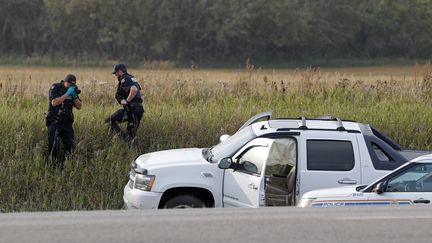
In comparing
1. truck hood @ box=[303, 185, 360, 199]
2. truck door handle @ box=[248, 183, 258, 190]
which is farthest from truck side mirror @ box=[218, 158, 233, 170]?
truck hood @ box=[303, 185, 360, 199]

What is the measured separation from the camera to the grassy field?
14703 millimetres

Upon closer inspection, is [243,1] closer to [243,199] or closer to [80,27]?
[80,27]

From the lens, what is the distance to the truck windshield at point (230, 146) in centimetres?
1164

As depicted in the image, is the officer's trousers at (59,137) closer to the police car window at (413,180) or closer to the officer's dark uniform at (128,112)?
the officer's dark uniform at (128,112)

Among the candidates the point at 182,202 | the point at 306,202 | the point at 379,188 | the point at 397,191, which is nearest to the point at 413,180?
the point at 397,191

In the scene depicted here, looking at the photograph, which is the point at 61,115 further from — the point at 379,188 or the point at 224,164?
the point at 379,188

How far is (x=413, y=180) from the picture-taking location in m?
10.0

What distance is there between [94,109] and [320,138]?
7.79 meters

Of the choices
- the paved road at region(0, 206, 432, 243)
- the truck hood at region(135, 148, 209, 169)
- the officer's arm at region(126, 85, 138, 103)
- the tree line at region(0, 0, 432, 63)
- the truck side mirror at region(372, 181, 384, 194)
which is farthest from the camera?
the tree line at region(0, 0, 432, 63)

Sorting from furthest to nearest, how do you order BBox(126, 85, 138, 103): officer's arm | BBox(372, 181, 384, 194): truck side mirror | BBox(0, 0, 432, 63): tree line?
BBox(0, 0, 432, 63): tree line, BBox(126, 85, 138, 103): officer's arm, BBox(372, 181, 384, 194): truck side mirror

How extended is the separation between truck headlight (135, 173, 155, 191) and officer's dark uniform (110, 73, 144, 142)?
15.4ft

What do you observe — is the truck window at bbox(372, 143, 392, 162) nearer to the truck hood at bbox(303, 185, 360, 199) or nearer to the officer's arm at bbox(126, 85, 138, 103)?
the truck hood at bbox(303, 185, 360, 199)

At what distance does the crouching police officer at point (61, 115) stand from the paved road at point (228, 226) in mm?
5915

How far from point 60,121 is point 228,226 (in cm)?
748
